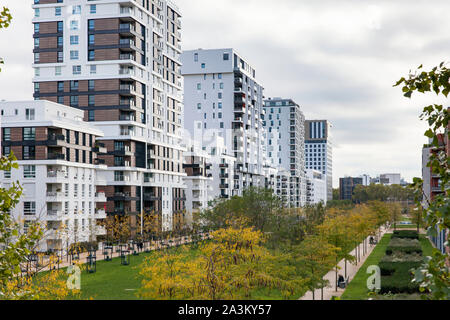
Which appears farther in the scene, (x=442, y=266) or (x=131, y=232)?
(x=131, y=232)

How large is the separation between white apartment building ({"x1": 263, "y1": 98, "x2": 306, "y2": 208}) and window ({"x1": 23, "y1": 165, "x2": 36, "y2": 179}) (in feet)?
362

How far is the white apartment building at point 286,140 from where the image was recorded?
166875mm

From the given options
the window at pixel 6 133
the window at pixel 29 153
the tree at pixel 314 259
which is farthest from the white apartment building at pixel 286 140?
the tree at pixel 314 259

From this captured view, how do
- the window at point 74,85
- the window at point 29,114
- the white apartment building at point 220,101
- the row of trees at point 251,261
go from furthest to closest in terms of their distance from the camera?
the white apartment building at point 220,101 < the window at point 74,85 < the window at point 29,114 < the row of trees at point 251,261

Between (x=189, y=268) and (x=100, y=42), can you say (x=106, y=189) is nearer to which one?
(x=100, y=42)

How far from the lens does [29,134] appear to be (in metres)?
59.2

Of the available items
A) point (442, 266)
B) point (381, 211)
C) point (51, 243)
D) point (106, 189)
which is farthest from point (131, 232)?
point (442, 266)

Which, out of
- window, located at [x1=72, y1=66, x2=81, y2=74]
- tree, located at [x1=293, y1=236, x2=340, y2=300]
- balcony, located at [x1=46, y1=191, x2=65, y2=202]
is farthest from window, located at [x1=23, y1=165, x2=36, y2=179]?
tree, located at [x1=293, y1=236, x2=340, y2=300]

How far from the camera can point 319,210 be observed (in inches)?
2921

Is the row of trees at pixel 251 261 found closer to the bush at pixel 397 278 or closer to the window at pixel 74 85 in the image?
the bush at pixel 397 278

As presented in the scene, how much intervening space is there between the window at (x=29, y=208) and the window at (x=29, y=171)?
3.10 meters

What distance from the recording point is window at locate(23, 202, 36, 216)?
58.3 m
